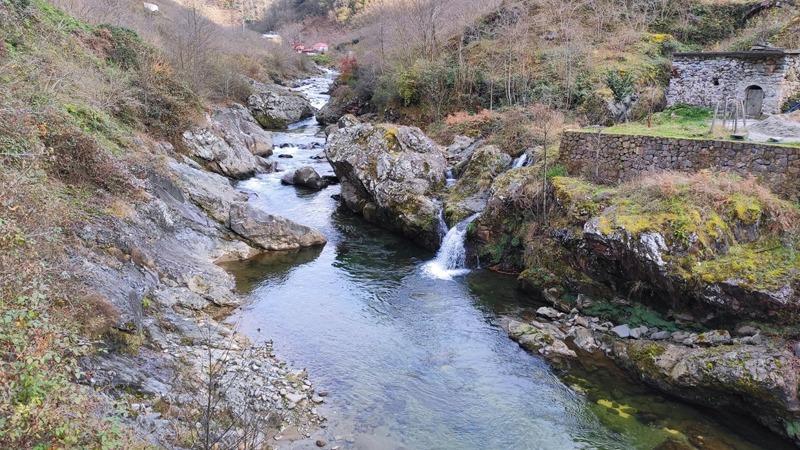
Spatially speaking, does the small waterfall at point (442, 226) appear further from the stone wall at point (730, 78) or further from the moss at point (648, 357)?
the stone wall at point (730, 78)

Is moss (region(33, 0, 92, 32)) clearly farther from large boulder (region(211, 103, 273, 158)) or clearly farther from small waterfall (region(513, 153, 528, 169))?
small waterfall (region(513, 153, 528, 169))

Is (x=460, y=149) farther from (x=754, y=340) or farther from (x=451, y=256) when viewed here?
(x=754, y=340)

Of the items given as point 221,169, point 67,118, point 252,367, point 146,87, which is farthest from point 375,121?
point 252,367

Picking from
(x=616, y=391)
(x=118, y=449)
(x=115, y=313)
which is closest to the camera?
(x=118, y=449)

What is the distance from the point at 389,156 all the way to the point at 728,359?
1615 cm

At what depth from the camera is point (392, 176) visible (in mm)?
24188

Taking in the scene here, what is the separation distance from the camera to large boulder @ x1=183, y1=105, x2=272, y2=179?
29.2m

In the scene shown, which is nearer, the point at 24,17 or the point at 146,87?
the point at 24,17

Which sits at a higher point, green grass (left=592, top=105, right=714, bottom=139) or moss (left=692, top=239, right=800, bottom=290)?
green grass (left=592, top=105, right=714, bottom=139)

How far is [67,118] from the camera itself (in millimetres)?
15633

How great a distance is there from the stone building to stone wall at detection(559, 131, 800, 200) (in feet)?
18.9

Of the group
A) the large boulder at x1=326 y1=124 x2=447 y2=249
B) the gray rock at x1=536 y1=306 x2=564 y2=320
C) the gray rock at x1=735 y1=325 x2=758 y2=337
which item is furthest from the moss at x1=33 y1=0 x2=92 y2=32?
the gray rock at x1=735 y1=325 x2=758 y2=337

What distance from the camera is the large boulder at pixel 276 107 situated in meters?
43.2

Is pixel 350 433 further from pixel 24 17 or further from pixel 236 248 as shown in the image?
pixel 24 17
